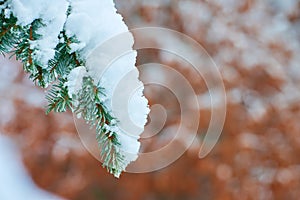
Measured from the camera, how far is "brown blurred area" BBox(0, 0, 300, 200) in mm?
2783

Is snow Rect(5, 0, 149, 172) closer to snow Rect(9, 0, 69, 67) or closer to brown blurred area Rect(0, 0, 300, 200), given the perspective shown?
snow Rect(9, 0, 69, 67)

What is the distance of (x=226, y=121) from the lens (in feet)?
9.41

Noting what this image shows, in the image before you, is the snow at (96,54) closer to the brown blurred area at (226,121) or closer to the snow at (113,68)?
the snow at (113,68)

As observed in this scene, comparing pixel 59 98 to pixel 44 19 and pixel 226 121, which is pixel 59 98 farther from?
pixel 226 121

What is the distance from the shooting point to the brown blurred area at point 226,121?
2.78 meters

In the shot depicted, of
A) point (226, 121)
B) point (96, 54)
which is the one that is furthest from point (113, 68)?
point (226, 121)

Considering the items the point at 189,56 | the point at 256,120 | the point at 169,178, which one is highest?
the point at 189,56

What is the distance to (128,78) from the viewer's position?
583 millimetres

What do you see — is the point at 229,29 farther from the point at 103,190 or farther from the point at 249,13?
the point at 103,190

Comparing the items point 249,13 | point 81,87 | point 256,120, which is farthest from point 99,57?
point 249,13

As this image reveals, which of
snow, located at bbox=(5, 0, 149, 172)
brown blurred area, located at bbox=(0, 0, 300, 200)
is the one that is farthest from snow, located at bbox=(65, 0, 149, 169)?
brown blurred area, located at bbox=(0, 0, 300, 200)

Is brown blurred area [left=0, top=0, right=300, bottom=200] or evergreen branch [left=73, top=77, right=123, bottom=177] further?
brown blurred area [left=0, top=0, right=300, bottom=200]

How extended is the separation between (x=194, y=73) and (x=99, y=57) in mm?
2411

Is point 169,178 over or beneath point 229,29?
beneath
